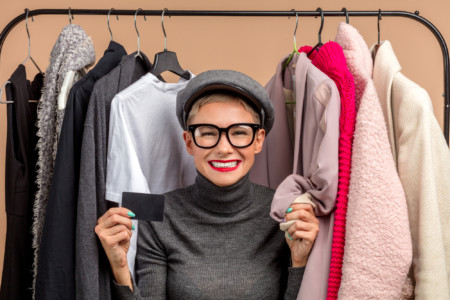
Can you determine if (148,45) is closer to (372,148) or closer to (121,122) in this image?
(121,122)

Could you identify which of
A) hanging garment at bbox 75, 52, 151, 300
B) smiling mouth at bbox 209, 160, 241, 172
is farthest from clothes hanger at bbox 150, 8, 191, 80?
smiling mouth at bbox 209, 160, 241, 172

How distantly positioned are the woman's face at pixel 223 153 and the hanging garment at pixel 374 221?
32 centimetres

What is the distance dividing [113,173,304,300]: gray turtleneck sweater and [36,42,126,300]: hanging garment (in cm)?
14

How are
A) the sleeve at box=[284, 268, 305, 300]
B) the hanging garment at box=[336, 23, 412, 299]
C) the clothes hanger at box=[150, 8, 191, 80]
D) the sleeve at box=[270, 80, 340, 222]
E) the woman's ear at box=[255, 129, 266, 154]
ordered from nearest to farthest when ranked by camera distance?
the hanging garment at box=[336, 23, 412, 299], the sleeve at box=[270, 80, 340, 222], the sleeve at box=[284, 268, 305, 300], the woman's ear at box=[255, 129, 266, 154], the clothes hanger at box=[150, 8, 191, 80]

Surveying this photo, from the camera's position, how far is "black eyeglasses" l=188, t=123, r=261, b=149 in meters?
1.34

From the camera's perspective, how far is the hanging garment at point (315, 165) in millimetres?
1179

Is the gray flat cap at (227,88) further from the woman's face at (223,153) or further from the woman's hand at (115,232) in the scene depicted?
the woman's hand at (115,232)

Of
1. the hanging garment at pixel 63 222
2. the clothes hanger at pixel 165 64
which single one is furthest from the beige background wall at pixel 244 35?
the hanging garment at pixel 63 222

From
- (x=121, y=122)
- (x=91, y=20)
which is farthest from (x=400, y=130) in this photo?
(x=91, y=20)

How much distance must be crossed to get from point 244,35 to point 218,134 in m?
1.12

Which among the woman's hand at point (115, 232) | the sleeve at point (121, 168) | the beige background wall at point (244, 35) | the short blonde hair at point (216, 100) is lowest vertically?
the woman's hand at point (115, 232)

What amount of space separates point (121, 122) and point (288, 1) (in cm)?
127

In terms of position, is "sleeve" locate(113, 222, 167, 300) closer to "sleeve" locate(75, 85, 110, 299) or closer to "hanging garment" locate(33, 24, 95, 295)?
"sleeve" locate(75, 85, 110, 299)

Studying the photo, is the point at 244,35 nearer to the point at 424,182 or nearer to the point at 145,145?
the point at 145,145
